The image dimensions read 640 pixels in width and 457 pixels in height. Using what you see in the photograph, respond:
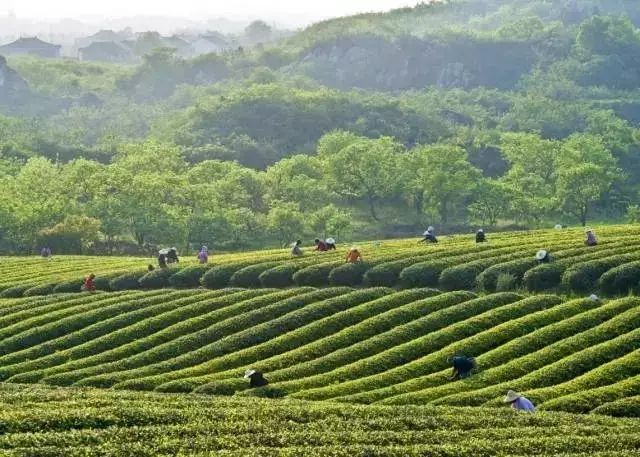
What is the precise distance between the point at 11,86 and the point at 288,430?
182367mm

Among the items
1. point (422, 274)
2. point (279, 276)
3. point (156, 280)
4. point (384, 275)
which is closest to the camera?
point (422, 274)

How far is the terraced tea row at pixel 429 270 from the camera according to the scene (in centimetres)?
4225

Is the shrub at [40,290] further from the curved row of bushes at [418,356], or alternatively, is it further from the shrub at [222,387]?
the curved row of bushes at [418,356]

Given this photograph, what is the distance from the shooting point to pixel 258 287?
162ft

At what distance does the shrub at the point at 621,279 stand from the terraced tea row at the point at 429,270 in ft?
0.13

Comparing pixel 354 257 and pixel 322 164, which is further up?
pixel 322 164

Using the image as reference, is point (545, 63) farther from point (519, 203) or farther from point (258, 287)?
point (258, 287)

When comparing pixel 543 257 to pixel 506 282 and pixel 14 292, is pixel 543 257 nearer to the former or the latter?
pixel 506 282

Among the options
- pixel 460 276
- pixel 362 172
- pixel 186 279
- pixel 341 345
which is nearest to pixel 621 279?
pixel 460 276

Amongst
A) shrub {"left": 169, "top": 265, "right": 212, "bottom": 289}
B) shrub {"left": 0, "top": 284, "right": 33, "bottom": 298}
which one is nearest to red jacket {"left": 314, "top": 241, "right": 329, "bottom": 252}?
shrub {"left": 169, "top": 265, "right": 212, "bottom": 289}

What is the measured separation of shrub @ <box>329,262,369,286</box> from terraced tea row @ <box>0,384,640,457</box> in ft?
65.9

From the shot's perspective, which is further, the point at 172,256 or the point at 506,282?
the point at 172,256

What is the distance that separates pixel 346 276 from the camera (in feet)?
154

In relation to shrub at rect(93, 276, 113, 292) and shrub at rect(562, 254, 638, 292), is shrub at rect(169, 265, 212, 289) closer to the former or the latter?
shrub at rect(93, 276, 113, 292)
